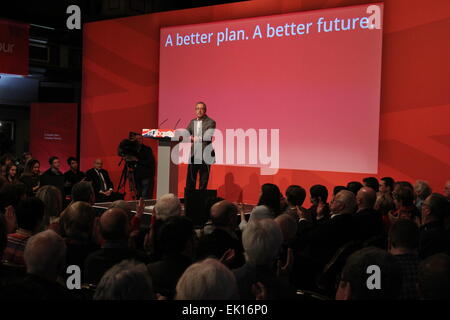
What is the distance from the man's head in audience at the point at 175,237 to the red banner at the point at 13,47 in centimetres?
844

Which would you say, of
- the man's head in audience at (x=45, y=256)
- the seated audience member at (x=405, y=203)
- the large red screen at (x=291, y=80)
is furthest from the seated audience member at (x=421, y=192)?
the man's head in audience at (x=45, y=256)

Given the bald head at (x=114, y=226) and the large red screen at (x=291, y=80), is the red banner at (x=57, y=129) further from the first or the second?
the bald head at (x=114, y=226)

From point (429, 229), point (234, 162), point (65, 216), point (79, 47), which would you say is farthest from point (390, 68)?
point (79, 47)

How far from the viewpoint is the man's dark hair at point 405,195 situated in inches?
150

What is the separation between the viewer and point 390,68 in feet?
21.6

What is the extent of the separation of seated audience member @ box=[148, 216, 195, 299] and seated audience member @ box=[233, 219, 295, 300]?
359 millimetres

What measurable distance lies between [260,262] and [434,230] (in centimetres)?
147

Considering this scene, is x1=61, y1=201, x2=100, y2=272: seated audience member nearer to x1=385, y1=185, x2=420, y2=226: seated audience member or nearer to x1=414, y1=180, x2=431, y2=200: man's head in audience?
x1=385, y1=185, x2=420, y2=226: seated audience member

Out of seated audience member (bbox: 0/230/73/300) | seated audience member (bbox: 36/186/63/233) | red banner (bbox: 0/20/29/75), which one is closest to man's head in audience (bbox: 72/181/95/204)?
seated audience member (bbox: 36/186/63/233)

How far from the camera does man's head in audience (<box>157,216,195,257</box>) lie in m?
2.35

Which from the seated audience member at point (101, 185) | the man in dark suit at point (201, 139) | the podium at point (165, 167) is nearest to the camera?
the podium at point (165, 167)

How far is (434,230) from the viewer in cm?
298

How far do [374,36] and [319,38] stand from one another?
0.80 metres
